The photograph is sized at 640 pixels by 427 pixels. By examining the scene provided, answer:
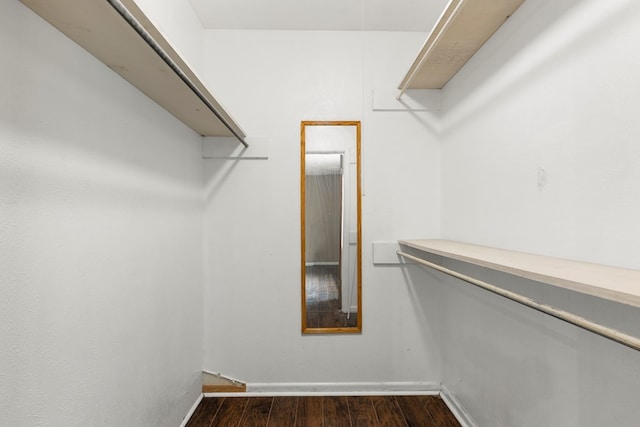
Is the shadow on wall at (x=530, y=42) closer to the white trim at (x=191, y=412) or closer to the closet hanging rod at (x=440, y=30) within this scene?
the closet hanging rod at (x=440, y=30)

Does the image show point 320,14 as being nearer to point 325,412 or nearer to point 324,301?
point 324,301

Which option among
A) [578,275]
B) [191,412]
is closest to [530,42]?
[578,275]

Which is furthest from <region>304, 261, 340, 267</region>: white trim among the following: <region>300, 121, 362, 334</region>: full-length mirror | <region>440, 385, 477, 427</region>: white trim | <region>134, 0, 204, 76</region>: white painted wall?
<region>134, 0, 204, 76</region>: white painted wall

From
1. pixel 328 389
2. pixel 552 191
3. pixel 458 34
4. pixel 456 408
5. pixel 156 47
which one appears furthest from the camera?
pixel 328 389

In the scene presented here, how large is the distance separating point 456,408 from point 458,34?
2.17 metres

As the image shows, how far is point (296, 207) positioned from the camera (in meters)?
2.34

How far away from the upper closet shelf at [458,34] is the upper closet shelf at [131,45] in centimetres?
107

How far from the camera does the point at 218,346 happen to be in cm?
231

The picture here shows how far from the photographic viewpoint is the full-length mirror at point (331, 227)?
7.68ft

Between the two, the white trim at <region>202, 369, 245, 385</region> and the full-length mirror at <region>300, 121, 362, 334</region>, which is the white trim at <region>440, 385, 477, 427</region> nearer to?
the full-length mirror at <region>300, 121, 362, 334</region>

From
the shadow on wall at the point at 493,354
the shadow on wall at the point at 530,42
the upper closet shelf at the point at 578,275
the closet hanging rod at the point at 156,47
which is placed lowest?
the shadow on wall at the point at 493,354

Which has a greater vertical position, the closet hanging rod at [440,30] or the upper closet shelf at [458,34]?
the upper closet shelf at [458,34]

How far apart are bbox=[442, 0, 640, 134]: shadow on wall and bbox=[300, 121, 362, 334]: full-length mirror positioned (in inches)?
30.7

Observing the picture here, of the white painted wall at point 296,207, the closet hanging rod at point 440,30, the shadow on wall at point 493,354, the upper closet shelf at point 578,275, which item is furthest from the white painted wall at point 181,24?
the shadow on wall at point 493,354
